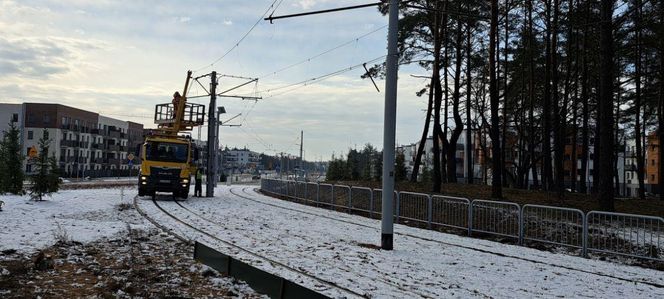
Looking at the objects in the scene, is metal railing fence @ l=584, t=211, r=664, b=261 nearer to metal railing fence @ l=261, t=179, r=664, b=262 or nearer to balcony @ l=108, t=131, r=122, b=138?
metal railing fence @ l=261, t=179, r=664, b=262

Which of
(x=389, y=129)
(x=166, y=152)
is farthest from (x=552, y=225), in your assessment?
(x=166, y=152)

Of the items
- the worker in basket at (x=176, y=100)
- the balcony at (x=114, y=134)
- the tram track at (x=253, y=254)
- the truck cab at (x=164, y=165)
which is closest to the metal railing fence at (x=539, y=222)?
the tram track at (x=253, y=254)

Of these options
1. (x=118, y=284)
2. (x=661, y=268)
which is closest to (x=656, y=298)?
(x=661, y=268)

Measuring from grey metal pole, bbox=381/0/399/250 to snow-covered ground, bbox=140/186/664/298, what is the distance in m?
0.46

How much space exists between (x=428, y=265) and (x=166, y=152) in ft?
61.8

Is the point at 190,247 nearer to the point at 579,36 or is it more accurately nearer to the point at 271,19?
the point at 271,19

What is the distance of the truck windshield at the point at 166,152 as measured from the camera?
25.0m

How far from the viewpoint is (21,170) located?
74.8ft

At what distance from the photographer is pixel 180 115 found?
1118 inches

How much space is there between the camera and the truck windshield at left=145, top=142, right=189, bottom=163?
2495cm

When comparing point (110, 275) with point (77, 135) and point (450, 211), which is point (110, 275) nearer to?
point (450, 211)

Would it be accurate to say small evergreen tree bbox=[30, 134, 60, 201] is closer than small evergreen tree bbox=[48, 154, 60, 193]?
Yes

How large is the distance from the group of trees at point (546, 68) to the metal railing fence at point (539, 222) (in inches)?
213

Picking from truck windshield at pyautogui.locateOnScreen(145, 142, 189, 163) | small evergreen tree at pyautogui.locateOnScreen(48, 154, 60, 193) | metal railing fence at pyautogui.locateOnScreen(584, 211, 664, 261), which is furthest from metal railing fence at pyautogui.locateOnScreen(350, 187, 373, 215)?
small evergreen tree at pyautogui.locateOnScreen(48, 154, 60, 193)
